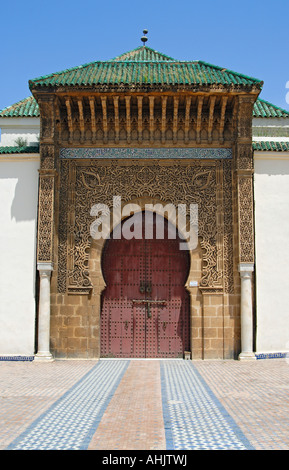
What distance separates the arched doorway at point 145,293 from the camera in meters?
7.17

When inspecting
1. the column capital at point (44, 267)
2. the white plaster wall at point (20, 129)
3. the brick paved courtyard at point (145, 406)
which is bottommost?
the brick paved courtyard at point (145, 406)

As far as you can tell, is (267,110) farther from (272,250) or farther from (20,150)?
(20,150)

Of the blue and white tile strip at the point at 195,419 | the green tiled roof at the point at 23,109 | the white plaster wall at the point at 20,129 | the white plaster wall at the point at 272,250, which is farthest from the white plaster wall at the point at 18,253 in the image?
the white plaster wall at the point at 272,250

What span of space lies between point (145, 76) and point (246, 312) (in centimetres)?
363

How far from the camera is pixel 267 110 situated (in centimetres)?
852

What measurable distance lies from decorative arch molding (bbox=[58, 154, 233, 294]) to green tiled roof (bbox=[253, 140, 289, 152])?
1.58 feet

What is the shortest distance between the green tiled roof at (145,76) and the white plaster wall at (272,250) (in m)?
1.20

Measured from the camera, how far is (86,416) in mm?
3816

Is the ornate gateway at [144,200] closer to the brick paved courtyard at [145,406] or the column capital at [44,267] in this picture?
the column capital at [44,267]

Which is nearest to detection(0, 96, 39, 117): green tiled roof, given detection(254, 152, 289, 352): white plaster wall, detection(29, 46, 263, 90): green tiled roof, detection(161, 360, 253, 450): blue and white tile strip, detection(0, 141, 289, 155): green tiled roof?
detection(29, 46, 263, 90): green tiled roof

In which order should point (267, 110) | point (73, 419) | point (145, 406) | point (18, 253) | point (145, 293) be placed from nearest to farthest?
point (73, 419) → point (145, 406) → point (18, 253) → point (145, 293) → point (267, 110)

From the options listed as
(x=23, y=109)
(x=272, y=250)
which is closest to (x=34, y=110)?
(x=23, y=109)

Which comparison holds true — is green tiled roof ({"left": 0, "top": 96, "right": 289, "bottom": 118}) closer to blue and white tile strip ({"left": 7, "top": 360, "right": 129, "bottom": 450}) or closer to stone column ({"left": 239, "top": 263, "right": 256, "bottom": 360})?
stone column ({"left": 239, "top": 263, "right": 256, "bottom": 360})
